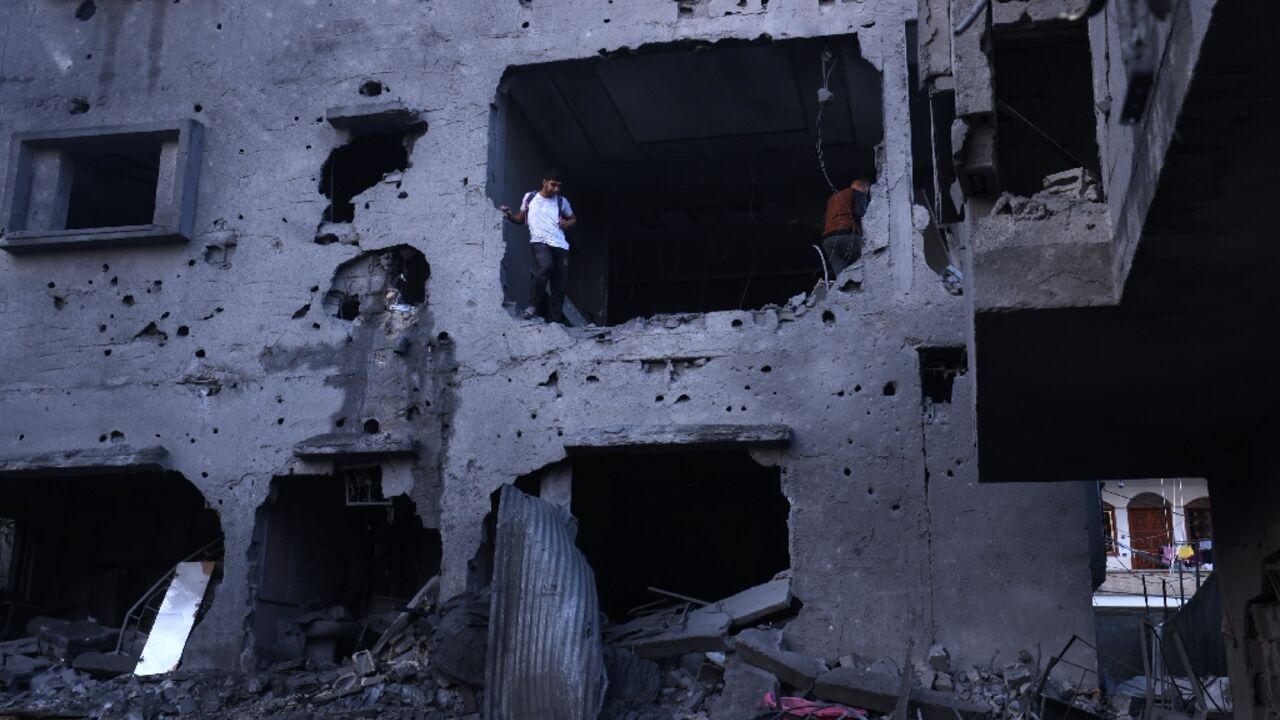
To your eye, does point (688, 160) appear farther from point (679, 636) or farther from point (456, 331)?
point (679, 636)

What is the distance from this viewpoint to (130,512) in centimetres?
1365

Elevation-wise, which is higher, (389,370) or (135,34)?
(135,34)

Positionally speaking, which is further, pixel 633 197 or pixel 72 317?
pixel 633 197

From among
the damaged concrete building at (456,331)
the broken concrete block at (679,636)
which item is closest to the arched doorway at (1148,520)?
the damaged concrete building at (456,331)

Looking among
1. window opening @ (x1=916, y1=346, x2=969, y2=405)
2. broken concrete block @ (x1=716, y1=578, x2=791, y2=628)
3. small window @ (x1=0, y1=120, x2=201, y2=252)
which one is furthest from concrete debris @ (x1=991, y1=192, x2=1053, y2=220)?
small window @ (x1=0, y1=120, x2=201, y2=252)

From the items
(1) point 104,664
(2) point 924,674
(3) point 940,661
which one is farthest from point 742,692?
(1) point 104,664

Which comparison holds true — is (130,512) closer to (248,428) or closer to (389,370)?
(248,428)

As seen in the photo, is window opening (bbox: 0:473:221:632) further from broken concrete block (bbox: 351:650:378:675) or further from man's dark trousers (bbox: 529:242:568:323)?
man's dark trousers (bbox: 529:242:568:323)

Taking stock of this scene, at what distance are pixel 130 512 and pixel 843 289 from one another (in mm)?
7874

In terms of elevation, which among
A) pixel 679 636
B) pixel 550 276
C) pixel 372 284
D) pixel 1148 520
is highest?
pixel 550 276

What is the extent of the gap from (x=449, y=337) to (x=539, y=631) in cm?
324

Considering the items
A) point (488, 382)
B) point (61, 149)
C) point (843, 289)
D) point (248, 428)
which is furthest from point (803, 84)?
point (61, 149)

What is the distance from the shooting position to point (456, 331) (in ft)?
36.7

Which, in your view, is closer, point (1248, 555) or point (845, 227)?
point (1248, 555)
